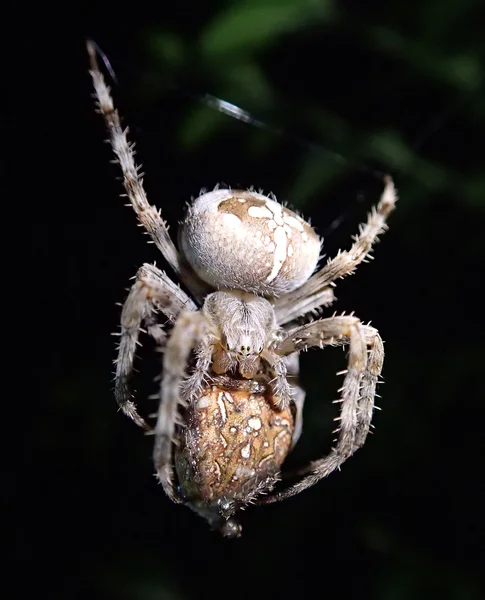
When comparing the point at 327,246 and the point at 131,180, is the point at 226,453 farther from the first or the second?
the point at 327,246

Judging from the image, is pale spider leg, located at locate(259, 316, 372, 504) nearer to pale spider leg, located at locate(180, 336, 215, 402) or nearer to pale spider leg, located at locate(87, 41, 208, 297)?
pale spider leg, located at locate(180, 336, 215, 402)

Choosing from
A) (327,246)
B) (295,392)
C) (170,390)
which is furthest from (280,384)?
(327,246)

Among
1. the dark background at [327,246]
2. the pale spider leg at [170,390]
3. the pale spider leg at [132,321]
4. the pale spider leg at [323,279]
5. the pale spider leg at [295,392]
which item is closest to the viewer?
the pale spider leg at [170,390]

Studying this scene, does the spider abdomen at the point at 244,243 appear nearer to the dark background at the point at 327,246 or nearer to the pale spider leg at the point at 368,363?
the pale spider leg at the point at 368,363

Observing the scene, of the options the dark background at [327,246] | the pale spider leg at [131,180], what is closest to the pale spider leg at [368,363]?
the pale spider leg at [131,180]

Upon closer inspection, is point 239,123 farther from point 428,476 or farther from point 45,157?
point 428,476

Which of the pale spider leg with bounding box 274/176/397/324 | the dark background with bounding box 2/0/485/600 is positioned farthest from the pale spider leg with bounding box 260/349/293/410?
the dark background with bounding box 2/0/485/600
